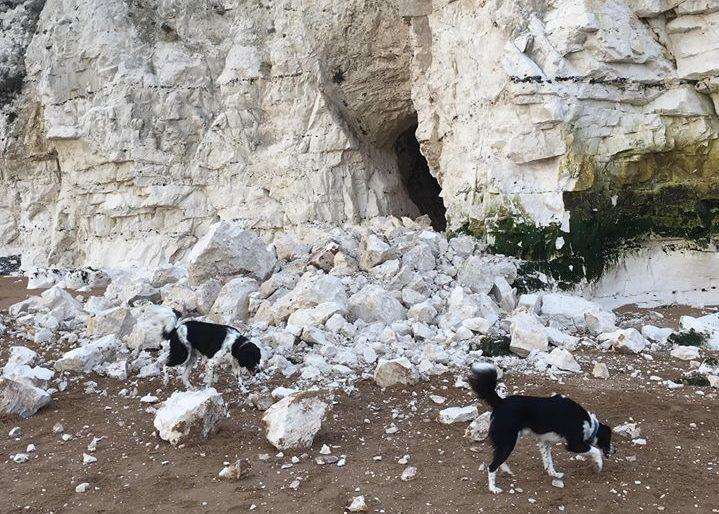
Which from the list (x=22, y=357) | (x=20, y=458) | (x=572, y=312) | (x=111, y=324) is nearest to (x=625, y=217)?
(x=572, y=312)

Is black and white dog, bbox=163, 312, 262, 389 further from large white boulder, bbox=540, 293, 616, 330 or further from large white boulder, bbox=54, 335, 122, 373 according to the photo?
large white boulder, bbox=540, 293, 616, 330

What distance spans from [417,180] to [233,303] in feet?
47.6

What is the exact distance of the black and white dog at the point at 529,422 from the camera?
12.5ft

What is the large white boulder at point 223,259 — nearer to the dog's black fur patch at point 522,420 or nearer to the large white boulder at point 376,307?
the large white boulder at point 376,307

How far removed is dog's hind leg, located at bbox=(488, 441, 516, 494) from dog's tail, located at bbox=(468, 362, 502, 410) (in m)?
0.27

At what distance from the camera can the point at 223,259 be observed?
9.91 metres

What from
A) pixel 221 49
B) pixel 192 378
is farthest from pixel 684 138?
pixel 221 49

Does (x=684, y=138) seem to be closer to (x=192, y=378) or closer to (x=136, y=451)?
(x=192, y=378)

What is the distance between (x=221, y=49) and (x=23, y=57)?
27.7 ft

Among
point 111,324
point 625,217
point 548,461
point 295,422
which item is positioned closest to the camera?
point 548,461

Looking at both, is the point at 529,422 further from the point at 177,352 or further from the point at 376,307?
the point at 376,307

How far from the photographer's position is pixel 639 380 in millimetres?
6117

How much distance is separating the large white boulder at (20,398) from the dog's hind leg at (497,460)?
4222 mm

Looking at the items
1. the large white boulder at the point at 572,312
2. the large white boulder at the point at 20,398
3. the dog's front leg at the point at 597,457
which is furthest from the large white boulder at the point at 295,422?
the large white boulder at the point at 572,312
